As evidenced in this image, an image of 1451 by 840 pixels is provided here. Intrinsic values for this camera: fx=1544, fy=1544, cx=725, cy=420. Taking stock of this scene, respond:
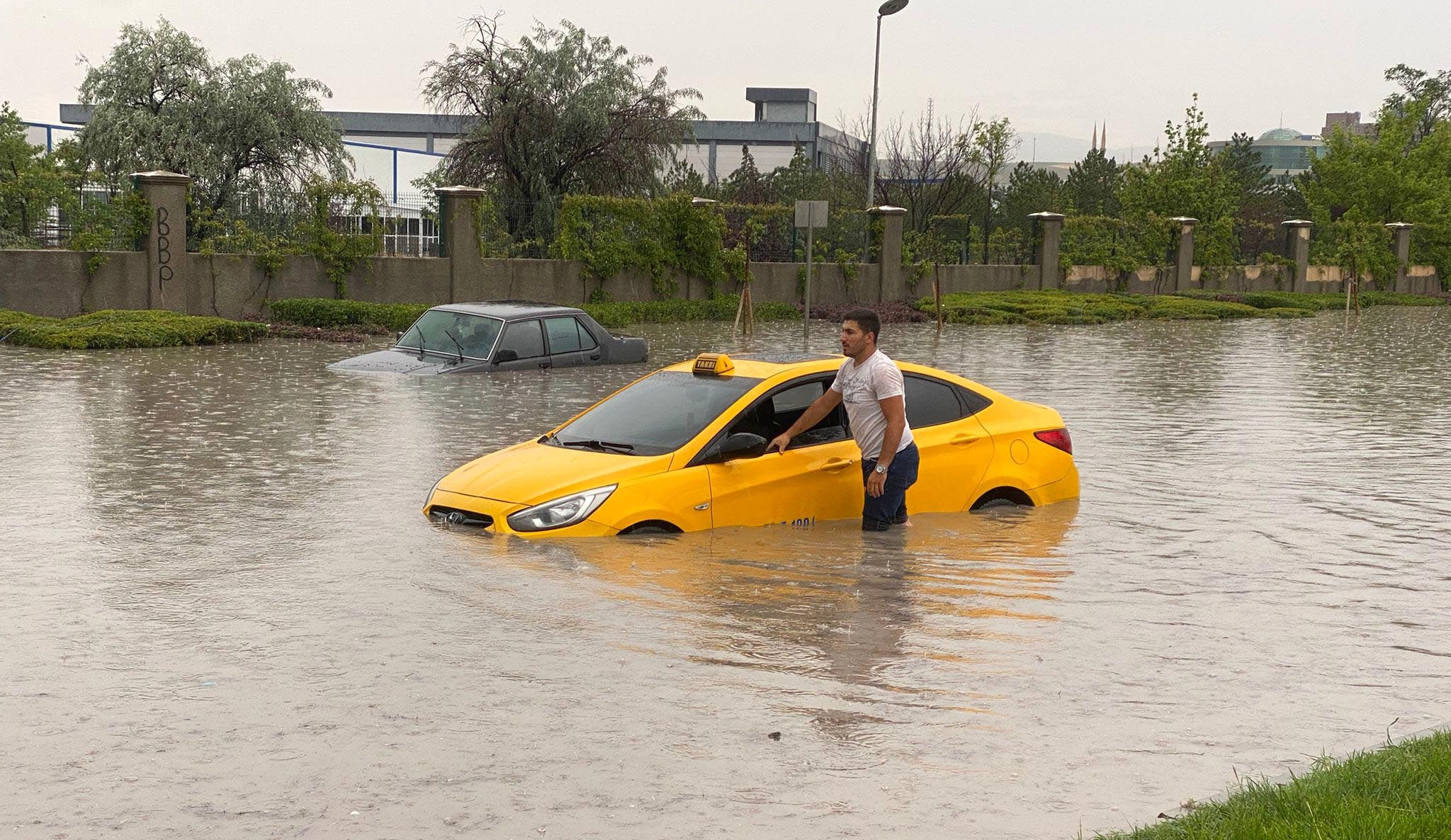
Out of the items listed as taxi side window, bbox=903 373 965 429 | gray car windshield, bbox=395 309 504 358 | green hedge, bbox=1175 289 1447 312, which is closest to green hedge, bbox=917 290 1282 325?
green hedge, bbox=1175 289 1447 312

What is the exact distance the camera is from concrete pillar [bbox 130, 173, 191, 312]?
93.9 feet

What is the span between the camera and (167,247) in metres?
28.8

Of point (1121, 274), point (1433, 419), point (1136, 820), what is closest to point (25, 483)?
point (1136, 820)

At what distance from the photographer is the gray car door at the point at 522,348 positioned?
20531 mm

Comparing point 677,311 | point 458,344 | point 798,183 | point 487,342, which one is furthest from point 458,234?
point 798,183

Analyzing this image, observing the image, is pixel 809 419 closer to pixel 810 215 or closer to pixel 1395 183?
pixel 810 215

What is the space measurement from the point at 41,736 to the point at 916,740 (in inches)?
127

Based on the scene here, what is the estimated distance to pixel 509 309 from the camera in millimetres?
21312

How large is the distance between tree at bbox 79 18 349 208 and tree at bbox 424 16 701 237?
4472mm

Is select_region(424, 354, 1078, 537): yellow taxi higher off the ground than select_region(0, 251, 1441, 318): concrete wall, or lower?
lower

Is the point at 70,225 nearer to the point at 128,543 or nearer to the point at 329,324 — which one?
the point at 329,324

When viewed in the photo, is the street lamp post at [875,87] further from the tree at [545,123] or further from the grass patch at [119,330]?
the grass patch at [119,330]

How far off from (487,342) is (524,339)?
0.70 metres

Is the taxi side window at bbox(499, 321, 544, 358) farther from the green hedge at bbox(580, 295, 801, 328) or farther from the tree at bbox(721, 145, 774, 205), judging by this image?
the tree at bbox(721, 145, 774, 205)
